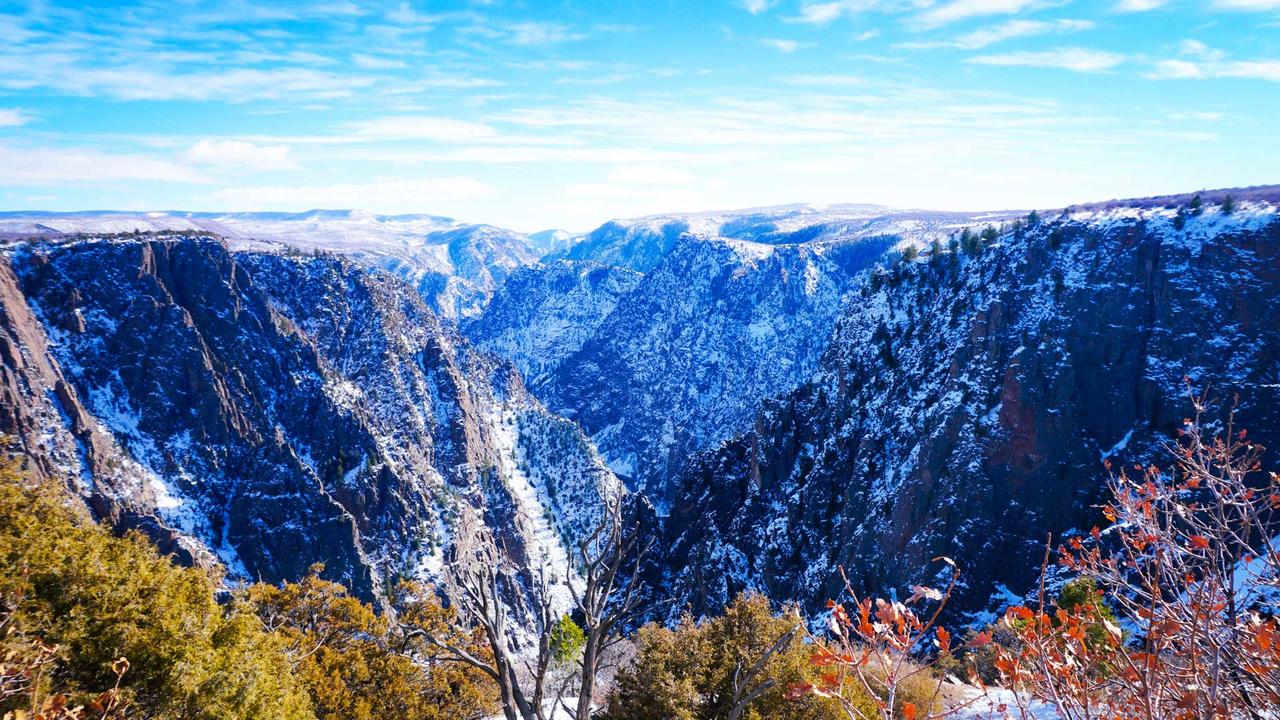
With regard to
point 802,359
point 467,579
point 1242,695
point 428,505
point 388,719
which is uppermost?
point 1242,695

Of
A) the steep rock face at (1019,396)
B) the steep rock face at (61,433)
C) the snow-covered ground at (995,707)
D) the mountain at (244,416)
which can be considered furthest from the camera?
the mountain at (244,416)

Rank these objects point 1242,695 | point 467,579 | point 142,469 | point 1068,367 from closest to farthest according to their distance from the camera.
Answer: point 1242,695 → point 467,579 → point 1068,367 → point 142,469

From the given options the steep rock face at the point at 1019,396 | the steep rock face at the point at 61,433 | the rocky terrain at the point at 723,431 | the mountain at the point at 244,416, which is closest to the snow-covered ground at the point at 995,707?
the rocky terrain at the point at 723,431

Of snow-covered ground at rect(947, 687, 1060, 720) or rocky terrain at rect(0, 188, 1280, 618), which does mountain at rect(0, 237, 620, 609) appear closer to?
rocky terrain at rect(0, 188, 1280, 618)

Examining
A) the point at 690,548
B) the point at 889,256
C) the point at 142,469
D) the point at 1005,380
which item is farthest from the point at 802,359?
the point at 142,469

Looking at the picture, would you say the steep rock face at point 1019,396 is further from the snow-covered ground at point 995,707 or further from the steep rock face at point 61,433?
the steep rock face at point 61,433

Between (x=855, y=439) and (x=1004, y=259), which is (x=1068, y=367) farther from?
(x=855, y=439)
